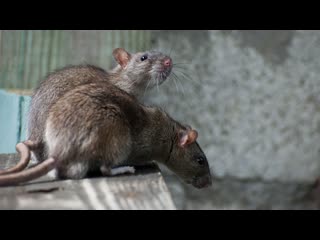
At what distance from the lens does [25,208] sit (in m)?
2.52

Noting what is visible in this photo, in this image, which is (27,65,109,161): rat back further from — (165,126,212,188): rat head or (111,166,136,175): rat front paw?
(165,126,212,188): rat head

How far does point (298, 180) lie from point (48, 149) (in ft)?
14.3

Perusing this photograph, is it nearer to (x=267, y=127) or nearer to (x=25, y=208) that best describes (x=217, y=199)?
(x=267, y=127)

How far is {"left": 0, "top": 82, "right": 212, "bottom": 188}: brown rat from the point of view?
3172mm

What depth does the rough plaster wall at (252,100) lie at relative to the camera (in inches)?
274

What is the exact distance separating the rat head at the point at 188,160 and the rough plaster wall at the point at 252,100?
112 inches

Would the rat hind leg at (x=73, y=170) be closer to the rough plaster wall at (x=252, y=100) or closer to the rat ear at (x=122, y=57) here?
the rat ear at (x=122, y=57)

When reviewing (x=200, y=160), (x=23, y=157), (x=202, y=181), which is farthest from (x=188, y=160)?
(x=23, y=157)

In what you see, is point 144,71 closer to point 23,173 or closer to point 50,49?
point 50,49

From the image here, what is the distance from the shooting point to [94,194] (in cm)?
271

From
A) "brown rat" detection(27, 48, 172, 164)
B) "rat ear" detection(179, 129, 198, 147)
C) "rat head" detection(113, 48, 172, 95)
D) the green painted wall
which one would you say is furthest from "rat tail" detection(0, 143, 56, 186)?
the green painted wall

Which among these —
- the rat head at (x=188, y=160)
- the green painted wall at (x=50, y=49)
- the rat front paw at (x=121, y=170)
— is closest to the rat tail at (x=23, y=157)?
the rat front paw at (x=121, y=170)

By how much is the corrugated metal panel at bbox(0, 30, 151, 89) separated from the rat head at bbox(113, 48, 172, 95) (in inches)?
56.3
